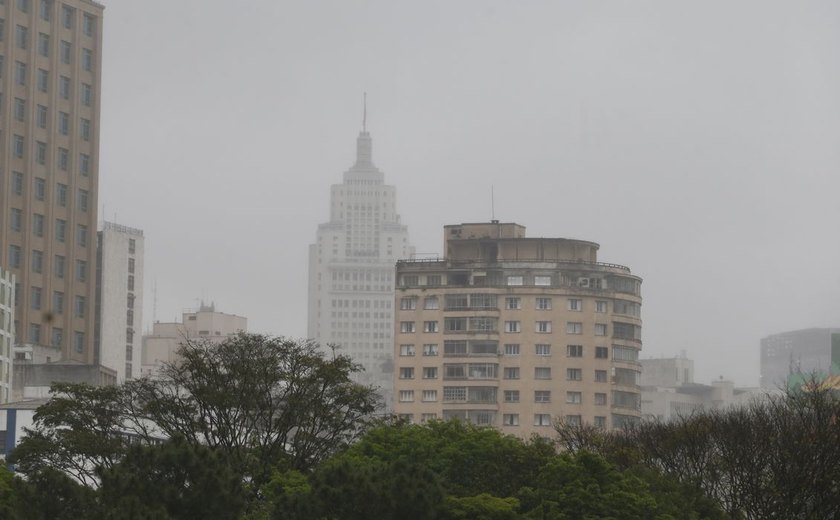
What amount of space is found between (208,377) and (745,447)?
1060 inches

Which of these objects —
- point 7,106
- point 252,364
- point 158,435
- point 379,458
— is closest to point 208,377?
point 252,364

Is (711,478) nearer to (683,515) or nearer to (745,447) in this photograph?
(745,447)

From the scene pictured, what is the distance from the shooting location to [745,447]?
3425 inches

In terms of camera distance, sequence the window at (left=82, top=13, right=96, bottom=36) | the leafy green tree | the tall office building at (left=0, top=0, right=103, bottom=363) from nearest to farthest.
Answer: the leafy green tree → the tall office building at (left=0, top=0, right=103, bottom=363) → the window at (left=82, top=13, right=96, bottom=36)

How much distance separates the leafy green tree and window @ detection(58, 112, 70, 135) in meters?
133

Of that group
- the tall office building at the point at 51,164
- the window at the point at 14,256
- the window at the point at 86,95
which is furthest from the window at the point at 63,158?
the window at the point at 14,256

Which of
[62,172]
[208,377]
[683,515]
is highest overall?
[62,172]

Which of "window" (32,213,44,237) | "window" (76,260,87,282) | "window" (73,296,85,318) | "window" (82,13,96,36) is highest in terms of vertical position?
"window" (82,13,96,36)

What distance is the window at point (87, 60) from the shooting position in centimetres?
18800

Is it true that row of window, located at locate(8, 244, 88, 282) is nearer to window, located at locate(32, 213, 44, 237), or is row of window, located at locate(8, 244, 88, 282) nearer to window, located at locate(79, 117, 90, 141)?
window, located at locate(32, 213, 44, 237)

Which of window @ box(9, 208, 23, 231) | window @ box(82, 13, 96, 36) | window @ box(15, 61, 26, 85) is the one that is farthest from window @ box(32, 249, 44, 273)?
window @ box(82, 13, 96, 36)

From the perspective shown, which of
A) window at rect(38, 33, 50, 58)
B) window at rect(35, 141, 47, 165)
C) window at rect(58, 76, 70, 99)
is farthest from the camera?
window at rect(58, 76, 70, 99)

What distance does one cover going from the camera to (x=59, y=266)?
18300 centimetres

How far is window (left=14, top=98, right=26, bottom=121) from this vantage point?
182m
